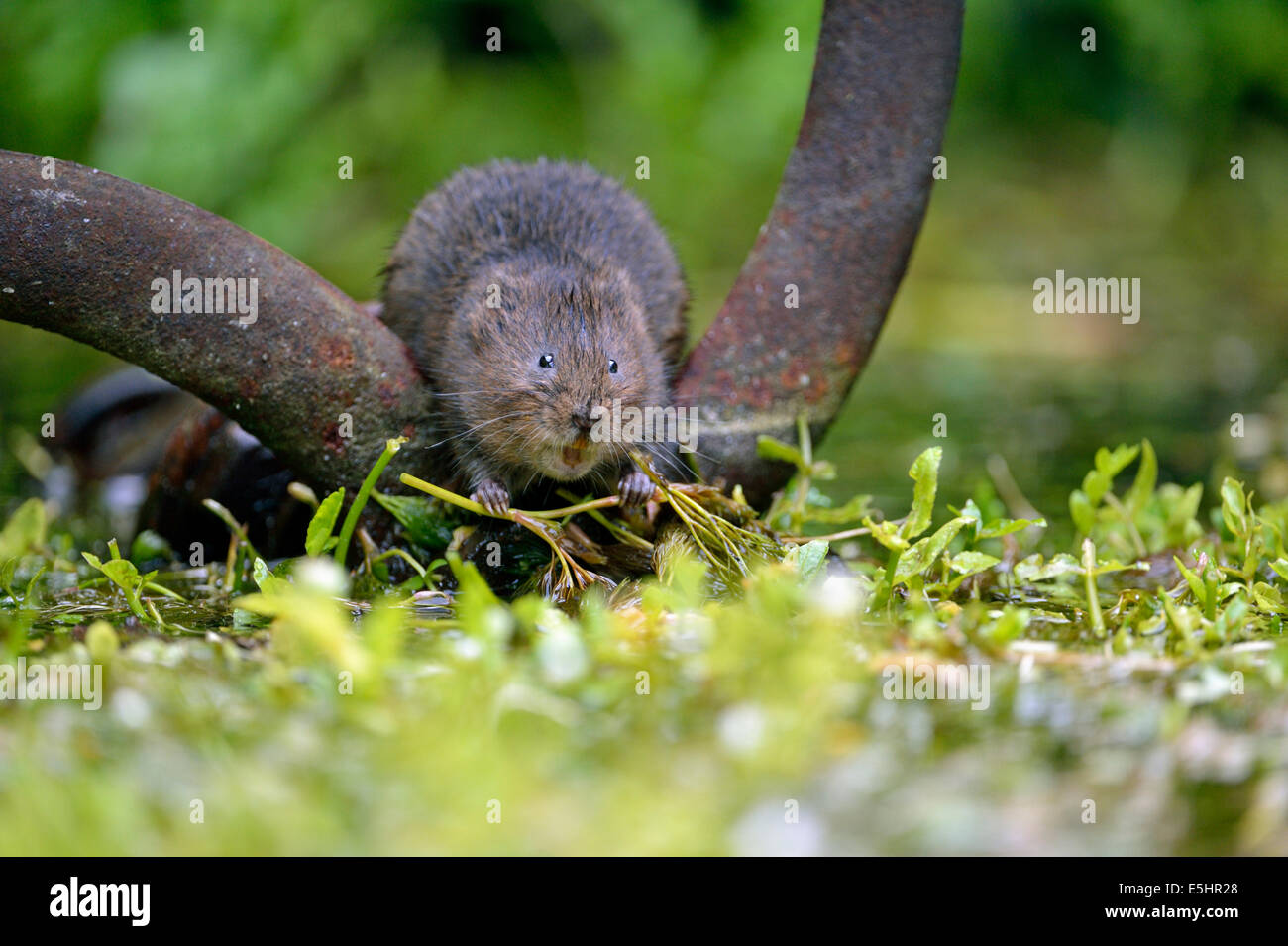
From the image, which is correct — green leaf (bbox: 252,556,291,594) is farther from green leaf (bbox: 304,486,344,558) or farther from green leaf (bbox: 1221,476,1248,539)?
green leaf (bbox: 1221,476,1248,539)

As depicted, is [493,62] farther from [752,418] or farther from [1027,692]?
[1027,692]

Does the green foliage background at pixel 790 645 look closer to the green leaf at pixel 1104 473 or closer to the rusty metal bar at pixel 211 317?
the green leaf at pixel 1104 473

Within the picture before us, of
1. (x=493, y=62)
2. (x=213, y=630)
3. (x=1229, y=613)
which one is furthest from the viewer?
(x=493, y=62)

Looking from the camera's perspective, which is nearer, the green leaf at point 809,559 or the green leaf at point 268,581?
the green leaf at point 268,581

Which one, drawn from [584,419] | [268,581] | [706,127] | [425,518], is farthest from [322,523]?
[706,127]

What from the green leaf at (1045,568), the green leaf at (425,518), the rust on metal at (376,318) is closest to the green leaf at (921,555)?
the green leaf at (1045,568)

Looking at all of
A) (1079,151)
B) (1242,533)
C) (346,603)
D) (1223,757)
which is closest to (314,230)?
(1079,151)

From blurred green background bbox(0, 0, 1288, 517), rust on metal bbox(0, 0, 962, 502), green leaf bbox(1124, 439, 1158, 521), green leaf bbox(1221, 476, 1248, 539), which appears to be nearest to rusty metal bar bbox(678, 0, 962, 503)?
rust on metal bbox(0, 0, 962, 502)

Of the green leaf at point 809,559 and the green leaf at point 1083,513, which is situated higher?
the green leaf at point 1083,513
